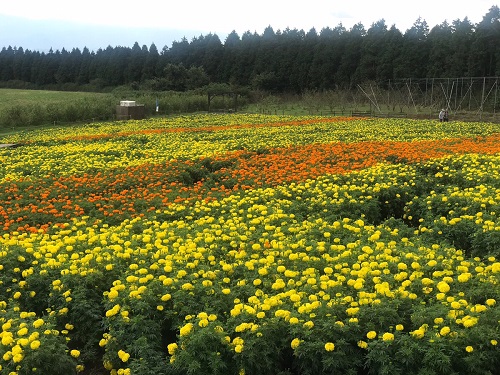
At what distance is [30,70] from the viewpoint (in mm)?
103750

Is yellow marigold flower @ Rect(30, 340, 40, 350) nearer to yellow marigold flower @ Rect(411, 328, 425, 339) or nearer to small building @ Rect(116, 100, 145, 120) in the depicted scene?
yellow marigold flower @ Rect(411, 328, 425, 339)

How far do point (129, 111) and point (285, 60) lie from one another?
157 feet

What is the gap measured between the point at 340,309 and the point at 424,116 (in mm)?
35180

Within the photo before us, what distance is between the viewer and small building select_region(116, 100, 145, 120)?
123 feet

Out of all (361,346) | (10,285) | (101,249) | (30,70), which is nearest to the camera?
(361,346)

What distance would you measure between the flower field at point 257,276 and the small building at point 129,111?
28.1 metres

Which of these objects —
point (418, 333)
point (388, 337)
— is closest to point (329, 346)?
point (388, 337)

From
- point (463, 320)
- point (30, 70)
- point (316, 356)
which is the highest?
point (30, 70)

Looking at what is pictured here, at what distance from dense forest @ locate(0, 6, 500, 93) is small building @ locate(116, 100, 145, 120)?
119ft

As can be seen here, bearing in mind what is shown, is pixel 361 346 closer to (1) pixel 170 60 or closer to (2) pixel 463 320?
(2) pixel 463 320

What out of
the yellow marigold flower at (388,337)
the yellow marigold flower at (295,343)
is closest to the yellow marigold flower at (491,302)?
the yellow marigold flower at (388,337)

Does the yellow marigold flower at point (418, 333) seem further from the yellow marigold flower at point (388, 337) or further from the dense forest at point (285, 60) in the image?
the dense forest at point (285, 60)

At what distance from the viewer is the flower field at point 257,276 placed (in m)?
3.98

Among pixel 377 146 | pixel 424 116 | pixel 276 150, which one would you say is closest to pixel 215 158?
pixel 276 150
